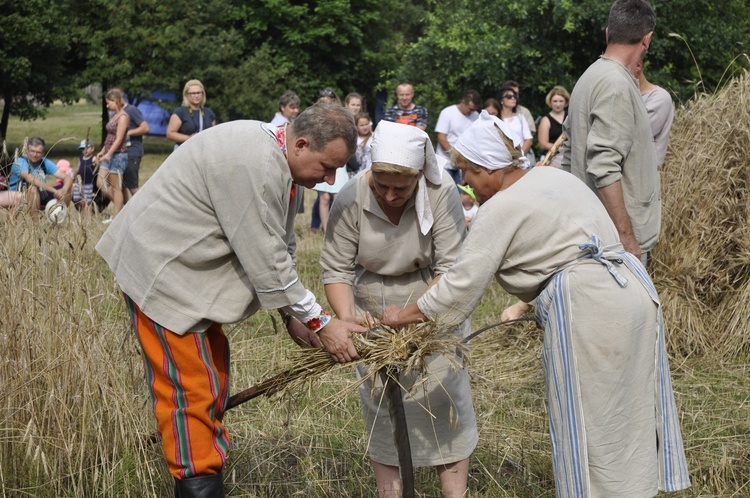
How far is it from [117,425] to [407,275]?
1.44 meters

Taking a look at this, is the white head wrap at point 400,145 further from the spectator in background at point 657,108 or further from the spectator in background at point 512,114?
the spectator in background at point 512,114

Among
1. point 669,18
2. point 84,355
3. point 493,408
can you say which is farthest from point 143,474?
point 669,18

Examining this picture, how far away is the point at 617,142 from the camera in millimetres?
4164

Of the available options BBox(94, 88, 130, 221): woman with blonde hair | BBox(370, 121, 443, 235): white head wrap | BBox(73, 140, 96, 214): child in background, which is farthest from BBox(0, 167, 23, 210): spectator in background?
BBox(94, 88, 130, 221): woman with blonde hair

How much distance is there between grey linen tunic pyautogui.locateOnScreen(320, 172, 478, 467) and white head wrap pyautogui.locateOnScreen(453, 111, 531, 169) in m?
0.53

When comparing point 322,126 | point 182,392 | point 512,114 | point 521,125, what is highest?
point 322,126

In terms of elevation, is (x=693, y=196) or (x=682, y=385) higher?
(x=693, y=196)

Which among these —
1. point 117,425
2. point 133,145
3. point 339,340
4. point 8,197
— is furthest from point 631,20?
point 133,145

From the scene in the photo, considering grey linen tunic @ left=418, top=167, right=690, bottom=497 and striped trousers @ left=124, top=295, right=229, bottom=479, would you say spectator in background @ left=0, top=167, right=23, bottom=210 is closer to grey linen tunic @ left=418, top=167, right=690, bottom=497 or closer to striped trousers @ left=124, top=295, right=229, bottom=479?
striped trousers @ left=124, top=295, right=229, bottom=479

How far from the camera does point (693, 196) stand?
240 inches

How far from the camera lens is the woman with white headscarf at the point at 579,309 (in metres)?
3.15

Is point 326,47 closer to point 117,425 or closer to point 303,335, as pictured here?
point 117,425

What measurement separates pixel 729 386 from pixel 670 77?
12.4 metres

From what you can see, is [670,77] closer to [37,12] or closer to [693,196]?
[693,196]
